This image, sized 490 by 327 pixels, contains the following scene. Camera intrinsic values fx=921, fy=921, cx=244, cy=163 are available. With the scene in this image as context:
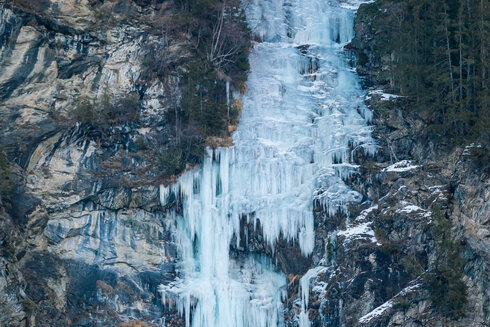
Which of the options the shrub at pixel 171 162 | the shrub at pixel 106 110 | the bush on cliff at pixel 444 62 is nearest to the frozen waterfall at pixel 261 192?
the shrub at pixel 171 162

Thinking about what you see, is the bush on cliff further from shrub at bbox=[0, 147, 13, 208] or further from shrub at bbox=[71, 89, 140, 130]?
shrub at bbox=[0, 147, 13, 208]

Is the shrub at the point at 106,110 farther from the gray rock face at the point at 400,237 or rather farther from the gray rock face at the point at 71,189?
the gray rock face at the point at 400,237

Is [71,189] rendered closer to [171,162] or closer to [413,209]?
[171,162]

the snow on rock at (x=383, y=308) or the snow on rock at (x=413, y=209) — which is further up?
the snow on rock at (x=413, y=209)

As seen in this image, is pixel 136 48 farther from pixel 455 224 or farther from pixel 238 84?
pixel 455 224

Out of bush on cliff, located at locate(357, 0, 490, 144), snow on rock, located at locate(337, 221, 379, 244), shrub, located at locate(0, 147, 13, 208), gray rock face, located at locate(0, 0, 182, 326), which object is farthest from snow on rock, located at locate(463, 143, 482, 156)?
shrub, located at locate(0, 147, 13, 208)

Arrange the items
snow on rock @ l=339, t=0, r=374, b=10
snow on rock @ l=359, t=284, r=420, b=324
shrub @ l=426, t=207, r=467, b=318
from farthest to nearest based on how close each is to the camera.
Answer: snow on rock @ l=339, t=0, r=374, b=10, snow on rock @ l=359, t=284, r=420, b=324, shrub @ l=426, t=207, r=467, b=318
